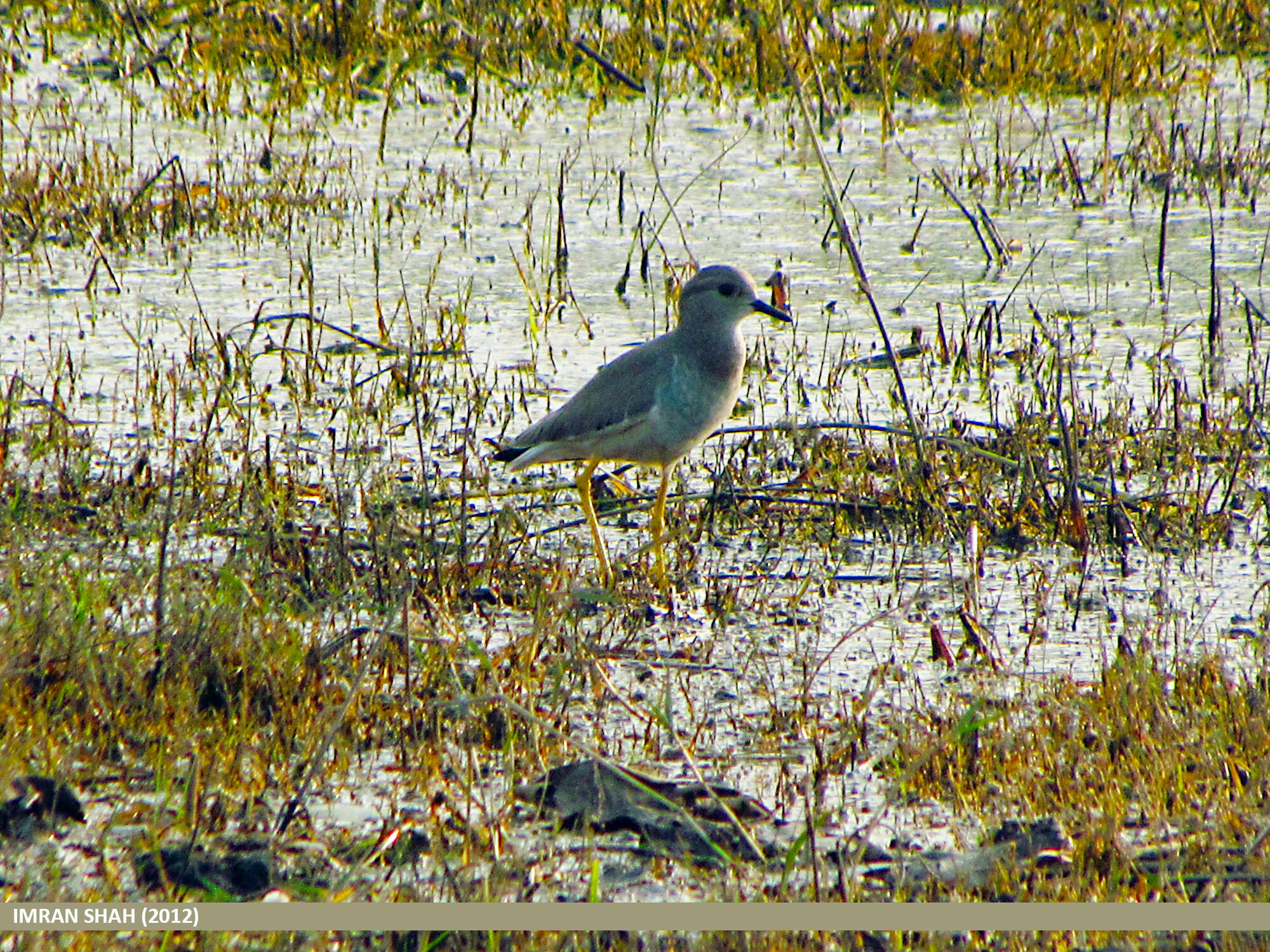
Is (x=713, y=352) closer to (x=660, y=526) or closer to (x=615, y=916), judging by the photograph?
(x=660, y=526)

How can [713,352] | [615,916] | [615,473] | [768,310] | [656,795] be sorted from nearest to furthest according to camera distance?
1. [615,916]
2. [656,795]
3. [713,352]
4. [768,310]
5. [615,473]

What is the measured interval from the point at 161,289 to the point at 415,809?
16.9 ft

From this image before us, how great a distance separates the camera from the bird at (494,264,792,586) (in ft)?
17.0

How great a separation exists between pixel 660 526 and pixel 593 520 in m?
0.23

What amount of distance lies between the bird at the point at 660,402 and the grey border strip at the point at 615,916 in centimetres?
218

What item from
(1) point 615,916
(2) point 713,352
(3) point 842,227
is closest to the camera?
(1) point 615,916

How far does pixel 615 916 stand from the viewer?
291cm

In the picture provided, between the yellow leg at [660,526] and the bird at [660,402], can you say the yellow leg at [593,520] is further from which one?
the yellow leg at [660,526]

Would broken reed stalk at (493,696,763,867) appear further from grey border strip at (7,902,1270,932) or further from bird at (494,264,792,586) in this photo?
bird at (494,264,792,586)

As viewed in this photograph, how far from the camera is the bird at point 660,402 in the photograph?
5.19 meters

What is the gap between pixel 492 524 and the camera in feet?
17.8

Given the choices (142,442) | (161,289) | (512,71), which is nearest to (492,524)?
(142,442)

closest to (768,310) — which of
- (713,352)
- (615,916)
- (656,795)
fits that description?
(713,352)

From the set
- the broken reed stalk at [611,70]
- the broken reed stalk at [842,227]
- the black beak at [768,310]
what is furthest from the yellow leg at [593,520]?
the broken reed stalk at [611,70]
